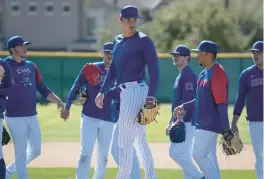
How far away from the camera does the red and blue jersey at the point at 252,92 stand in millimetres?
8680

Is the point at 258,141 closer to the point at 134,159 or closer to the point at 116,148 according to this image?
the point at 134,159

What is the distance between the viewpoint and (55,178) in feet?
34.5

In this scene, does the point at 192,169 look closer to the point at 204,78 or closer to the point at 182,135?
the point at 182,135

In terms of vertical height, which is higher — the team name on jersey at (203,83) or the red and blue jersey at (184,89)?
the team name on jersey at (203,83)

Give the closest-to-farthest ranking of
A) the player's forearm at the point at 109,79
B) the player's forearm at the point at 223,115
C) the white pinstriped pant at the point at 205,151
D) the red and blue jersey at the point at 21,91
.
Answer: the player's forearm at the point at 109,79 → the player's forearm at the point at 223,115 → the white pinstriped pant at the point at 205,151 → the red and blue jersey at the point at 21,91

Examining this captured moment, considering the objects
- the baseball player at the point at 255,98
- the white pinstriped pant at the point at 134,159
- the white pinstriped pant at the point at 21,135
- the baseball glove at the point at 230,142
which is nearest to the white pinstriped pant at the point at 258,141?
the baseball player at the point at 255,98

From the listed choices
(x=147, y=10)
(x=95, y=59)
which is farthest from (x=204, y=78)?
(x=147, y=10)

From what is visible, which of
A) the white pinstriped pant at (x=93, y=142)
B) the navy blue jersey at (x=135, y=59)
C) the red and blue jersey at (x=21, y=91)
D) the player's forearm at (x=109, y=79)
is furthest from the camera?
the white pinstriped pant at (x=93, y=142)

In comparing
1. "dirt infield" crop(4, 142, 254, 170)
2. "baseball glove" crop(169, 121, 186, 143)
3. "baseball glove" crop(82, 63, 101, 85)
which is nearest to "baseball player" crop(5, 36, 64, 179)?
"baseball glove" crop(82, 63, 101, 85)

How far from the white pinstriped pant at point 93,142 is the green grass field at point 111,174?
1.21 metres

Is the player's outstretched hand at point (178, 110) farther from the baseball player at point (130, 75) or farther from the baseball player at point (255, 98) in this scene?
the baseball player at point (130, 75)

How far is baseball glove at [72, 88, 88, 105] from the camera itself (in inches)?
373

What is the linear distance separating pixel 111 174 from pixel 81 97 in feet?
6.47

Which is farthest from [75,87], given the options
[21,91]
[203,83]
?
[203,83]
